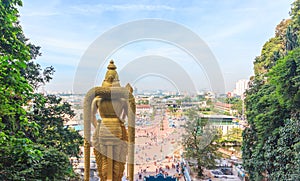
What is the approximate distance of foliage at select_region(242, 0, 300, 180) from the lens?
6535 millimetres

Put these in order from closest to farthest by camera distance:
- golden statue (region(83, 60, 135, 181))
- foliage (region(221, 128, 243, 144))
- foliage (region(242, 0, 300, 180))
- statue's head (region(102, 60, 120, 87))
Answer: golden statue (region(83, 60, 135, 181))
statue's head (region(102, 60, 120, 87))
foliage (region(242, 0, 300, 180))
foliage (region(221, 128, 243, 144))

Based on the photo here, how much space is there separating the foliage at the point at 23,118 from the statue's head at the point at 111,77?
3.60 ft

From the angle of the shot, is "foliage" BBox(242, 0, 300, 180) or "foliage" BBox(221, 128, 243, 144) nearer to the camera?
"foliage" BBox(242, 0, 300, 180)

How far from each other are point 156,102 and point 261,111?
652cm

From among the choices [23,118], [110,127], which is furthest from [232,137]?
[23,118]

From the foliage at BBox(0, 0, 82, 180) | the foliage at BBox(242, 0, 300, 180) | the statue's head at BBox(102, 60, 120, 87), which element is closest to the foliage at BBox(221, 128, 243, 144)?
the foliage at BBox(242, 0, 300, 180)

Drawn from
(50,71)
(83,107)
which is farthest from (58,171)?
(50,71)

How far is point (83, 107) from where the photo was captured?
334cm

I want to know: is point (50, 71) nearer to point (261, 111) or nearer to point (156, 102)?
point (156, 102)

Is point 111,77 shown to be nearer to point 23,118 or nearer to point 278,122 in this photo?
point 23,118

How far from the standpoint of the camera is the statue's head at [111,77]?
11.1 feet

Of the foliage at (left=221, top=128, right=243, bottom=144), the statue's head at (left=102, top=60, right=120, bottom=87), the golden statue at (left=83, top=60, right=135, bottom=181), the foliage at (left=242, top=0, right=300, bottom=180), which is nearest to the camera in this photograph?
the golden statue at (left=83, top=60, right=135, bottom=181)

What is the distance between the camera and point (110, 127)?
3.29 metres

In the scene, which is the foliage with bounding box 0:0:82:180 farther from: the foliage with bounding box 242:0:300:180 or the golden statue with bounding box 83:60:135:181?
the foliage with bounding box 242:0:300:180
